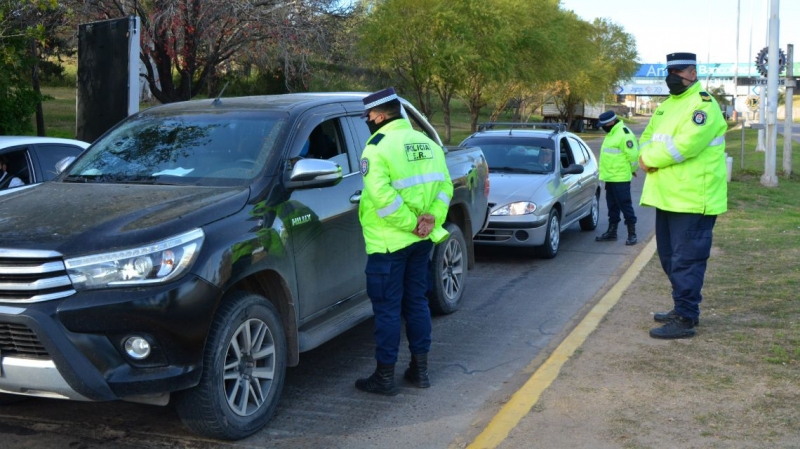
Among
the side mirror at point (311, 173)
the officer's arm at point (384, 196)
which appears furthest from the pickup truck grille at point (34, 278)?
the officer's arm at point (384, 196)

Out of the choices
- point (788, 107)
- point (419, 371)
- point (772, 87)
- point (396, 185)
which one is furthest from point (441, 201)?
point (788, 107)

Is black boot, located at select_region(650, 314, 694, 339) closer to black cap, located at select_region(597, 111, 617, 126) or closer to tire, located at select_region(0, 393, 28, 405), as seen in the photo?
tire, located at select_region(0, 393, 28, 405)

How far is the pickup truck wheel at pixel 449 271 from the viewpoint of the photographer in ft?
24.3

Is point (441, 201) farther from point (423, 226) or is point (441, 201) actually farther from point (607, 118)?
point (607, 118)

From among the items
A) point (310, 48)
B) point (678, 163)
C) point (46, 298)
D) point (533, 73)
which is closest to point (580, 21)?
point (533, 73)

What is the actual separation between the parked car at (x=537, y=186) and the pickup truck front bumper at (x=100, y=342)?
6.40m

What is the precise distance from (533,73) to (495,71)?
5.80 meters

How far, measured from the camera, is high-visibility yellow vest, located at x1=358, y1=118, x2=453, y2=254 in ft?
17.1

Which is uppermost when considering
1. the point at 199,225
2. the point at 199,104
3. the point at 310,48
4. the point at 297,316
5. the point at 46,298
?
the point at 310,48

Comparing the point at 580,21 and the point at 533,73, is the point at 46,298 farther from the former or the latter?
the point at 580,21

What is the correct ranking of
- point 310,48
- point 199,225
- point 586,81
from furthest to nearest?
point 586,81
point 310,48
point 199,225

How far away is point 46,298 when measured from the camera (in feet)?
13.5

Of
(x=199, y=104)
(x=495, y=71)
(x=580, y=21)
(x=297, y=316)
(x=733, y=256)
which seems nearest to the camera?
(x=297, y=316)

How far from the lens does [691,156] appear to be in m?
6.46
